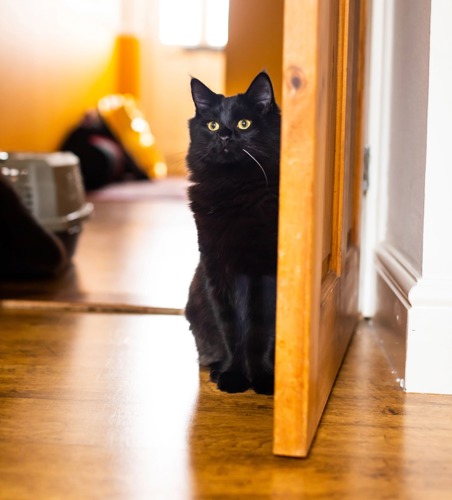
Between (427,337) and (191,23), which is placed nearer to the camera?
(427,337)

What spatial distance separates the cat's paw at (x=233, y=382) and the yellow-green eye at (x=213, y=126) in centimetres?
43

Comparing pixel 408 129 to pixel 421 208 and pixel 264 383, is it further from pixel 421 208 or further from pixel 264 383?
pixel 264 383

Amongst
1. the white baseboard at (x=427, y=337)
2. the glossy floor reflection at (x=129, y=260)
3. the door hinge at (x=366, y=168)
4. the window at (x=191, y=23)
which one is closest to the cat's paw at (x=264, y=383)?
the white baseboard at (x=427, y=337)

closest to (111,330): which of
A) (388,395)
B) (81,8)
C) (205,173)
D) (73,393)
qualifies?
(73,393)

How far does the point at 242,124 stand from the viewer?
1.23 m

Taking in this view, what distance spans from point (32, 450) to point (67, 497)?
17 centimetres

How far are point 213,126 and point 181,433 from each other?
515 millimetres

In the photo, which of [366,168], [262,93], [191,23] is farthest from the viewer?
[191,23]

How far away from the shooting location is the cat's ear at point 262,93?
119 centimetres

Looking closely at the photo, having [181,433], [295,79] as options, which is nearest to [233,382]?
[181,433]

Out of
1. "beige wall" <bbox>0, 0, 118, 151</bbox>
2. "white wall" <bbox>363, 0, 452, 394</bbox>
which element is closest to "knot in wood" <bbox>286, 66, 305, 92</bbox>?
"white wall" <bbox>363, 0, 452, 394</bbox>

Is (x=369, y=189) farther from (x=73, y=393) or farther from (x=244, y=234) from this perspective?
(x=73, y=393)

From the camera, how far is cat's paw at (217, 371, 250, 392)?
129 cm

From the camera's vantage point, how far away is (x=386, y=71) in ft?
5.77
